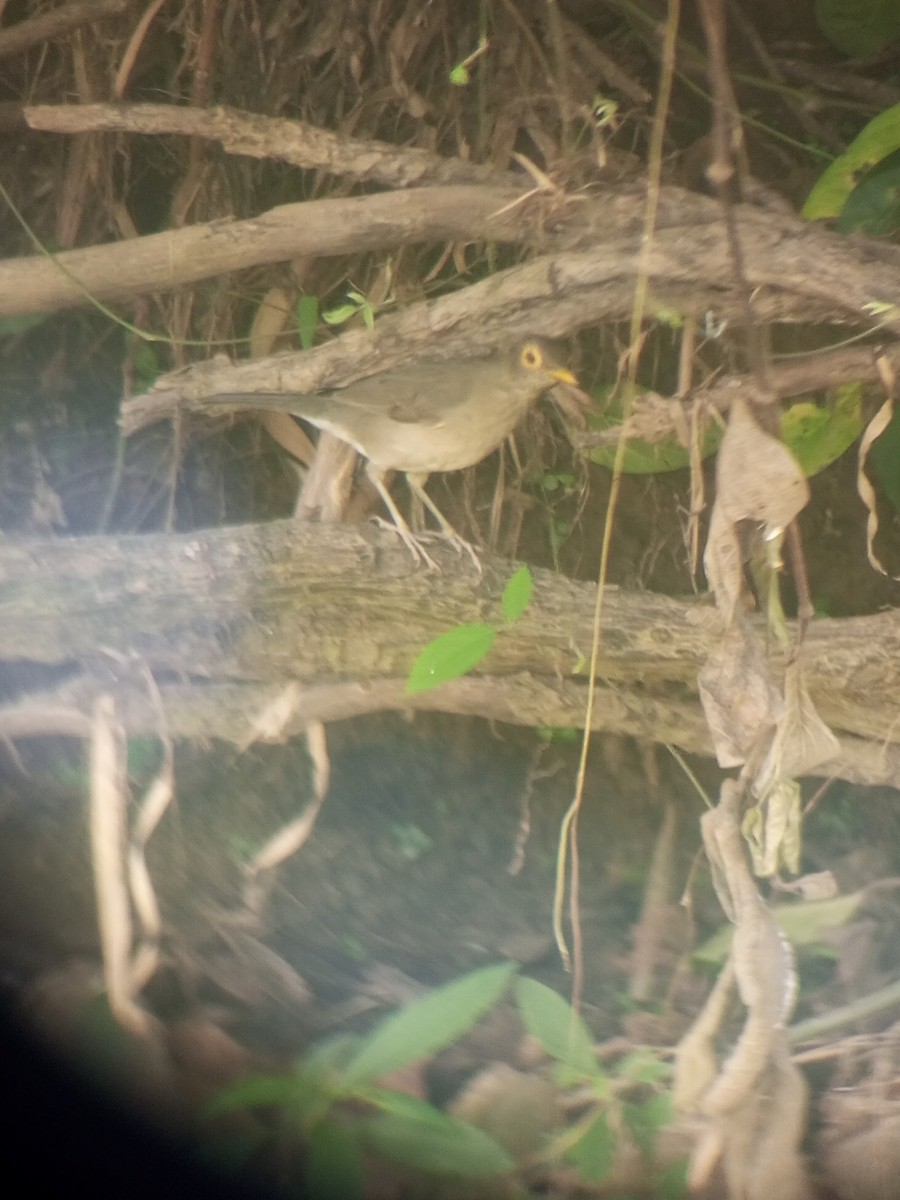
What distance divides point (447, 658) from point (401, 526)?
0.55ft

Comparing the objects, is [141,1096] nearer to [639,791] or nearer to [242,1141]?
[242,1141]

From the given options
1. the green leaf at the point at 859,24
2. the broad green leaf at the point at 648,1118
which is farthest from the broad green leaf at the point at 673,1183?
the green leaf at the point at 859,24

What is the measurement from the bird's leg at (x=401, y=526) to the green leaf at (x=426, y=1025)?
388 mm

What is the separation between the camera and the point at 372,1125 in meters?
0.66

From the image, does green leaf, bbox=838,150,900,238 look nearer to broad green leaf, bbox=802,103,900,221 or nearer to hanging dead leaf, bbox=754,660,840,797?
broad green leaf, bbox=802,103,900,221

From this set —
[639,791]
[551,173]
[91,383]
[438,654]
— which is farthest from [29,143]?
[639,791]

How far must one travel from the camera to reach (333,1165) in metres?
0.65

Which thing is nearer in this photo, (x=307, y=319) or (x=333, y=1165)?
(x=333, y=1165)

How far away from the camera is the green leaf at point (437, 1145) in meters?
0.65

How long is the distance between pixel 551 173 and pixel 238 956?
0.72m

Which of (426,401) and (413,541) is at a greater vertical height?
(426,401)

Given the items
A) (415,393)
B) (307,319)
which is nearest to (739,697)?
(415,393)

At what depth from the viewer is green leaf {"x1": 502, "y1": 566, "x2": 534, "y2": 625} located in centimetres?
96

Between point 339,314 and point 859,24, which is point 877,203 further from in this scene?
point 339,314
